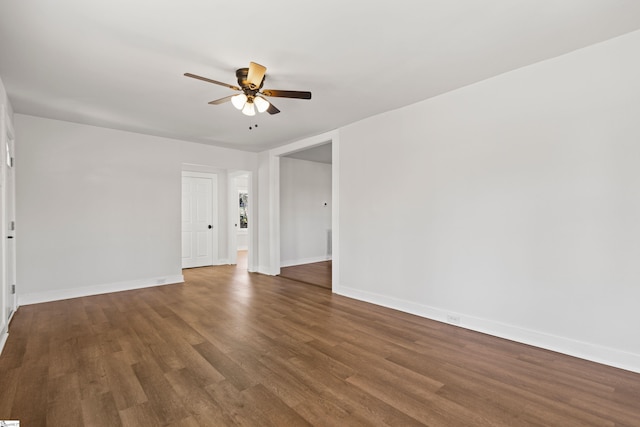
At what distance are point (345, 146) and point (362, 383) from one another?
11.4ft

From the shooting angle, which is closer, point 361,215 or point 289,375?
point 289,375

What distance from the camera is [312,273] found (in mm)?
6547

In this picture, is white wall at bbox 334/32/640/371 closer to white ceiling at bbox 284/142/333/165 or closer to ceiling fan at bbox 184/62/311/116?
ceiling fan at bbox 184/62/311/116

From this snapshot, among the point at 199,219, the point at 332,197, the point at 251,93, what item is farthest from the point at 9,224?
the point at 332,197

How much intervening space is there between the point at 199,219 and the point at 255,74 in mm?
5658

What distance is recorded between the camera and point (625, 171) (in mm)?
2453

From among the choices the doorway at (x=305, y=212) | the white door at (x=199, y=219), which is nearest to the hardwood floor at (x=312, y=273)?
the doorway at (x=305, y=212)

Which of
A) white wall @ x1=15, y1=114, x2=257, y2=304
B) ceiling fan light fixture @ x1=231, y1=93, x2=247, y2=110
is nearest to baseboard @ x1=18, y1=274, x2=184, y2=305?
white wall @ x1=15, y1=114, x2=257, y2=304

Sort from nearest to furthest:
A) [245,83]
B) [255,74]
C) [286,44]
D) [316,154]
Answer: [286,44]
[255,74]
[245,83]
[316,154]

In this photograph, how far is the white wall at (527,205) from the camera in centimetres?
248

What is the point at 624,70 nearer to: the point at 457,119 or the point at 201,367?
the point at 457,119

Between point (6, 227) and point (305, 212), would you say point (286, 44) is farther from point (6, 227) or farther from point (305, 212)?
point (305, 212)

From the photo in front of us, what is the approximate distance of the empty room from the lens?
2.11 meters

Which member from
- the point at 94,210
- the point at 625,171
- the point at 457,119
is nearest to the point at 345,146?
the point at 457,119
